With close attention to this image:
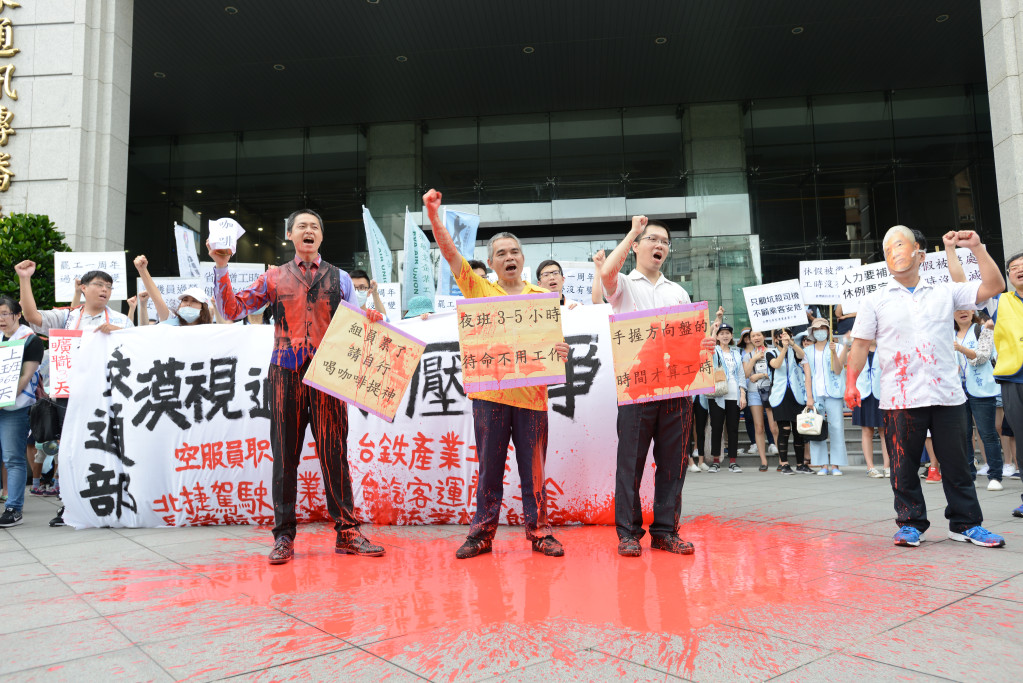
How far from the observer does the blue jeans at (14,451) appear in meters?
5.35

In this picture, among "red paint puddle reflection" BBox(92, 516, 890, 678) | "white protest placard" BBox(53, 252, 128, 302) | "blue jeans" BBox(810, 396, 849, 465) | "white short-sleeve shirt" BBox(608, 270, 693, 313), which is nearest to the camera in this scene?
"red paint puddle reflection" BBox(92, 516, 890, 678)

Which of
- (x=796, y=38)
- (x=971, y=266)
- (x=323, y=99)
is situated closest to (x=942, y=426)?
(x=971, y=266)

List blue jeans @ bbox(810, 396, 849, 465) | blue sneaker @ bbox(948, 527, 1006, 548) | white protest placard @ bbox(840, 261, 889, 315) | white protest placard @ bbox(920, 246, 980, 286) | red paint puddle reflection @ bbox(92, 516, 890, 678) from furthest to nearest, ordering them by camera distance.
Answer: white protest placard @ bbox(840, 261, 889, 315) → blue jeans @ bbox(810, 396, 849, 465) → white protest placard @ bbox(920, 246, 980, 286) → blue sneaker @ bbox(948, 527, 1006, 548) → red paint puddle reflection @ bbox(92, 516, 890, 678)

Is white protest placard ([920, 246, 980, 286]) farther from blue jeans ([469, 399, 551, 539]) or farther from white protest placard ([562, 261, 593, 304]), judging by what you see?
blue jeans ([469, 399, 551, 539])

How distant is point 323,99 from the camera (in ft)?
50.4

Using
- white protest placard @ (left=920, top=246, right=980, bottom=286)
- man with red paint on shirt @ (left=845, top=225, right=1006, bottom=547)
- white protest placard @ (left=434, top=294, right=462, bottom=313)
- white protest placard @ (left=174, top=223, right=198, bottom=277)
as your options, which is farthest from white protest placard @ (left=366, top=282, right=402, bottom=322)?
white protest placard @ (left=920, top=246, right=980, bottom=286)

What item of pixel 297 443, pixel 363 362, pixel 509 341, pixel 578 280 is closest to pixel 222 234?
pixel 363 362

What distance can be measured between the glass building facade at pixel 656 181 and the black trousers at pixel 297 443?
11.4 metres

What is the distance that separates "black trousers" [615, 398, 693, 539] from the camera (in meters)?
3.89

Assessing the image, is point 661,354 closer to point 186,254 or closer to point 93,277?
point 93,277

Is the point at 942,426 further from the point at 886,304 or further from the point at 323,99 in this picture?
the point at 323,99

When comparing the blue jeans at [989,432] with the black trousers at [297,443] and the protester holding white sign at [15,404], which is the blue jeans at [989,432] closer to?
the black trousers at [297,443]

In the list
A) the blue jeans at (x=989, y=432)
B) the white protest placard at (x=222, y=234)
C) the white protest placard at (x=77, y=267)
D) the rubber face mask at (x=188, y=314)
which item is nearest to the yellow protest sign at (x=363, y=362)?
the white protest placard at (x=222, y=234)

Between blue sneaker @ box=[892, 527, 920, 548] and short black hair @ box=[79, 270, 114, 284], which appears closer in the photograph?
blue sneaker @ box=[892, 527, 920, 548]
